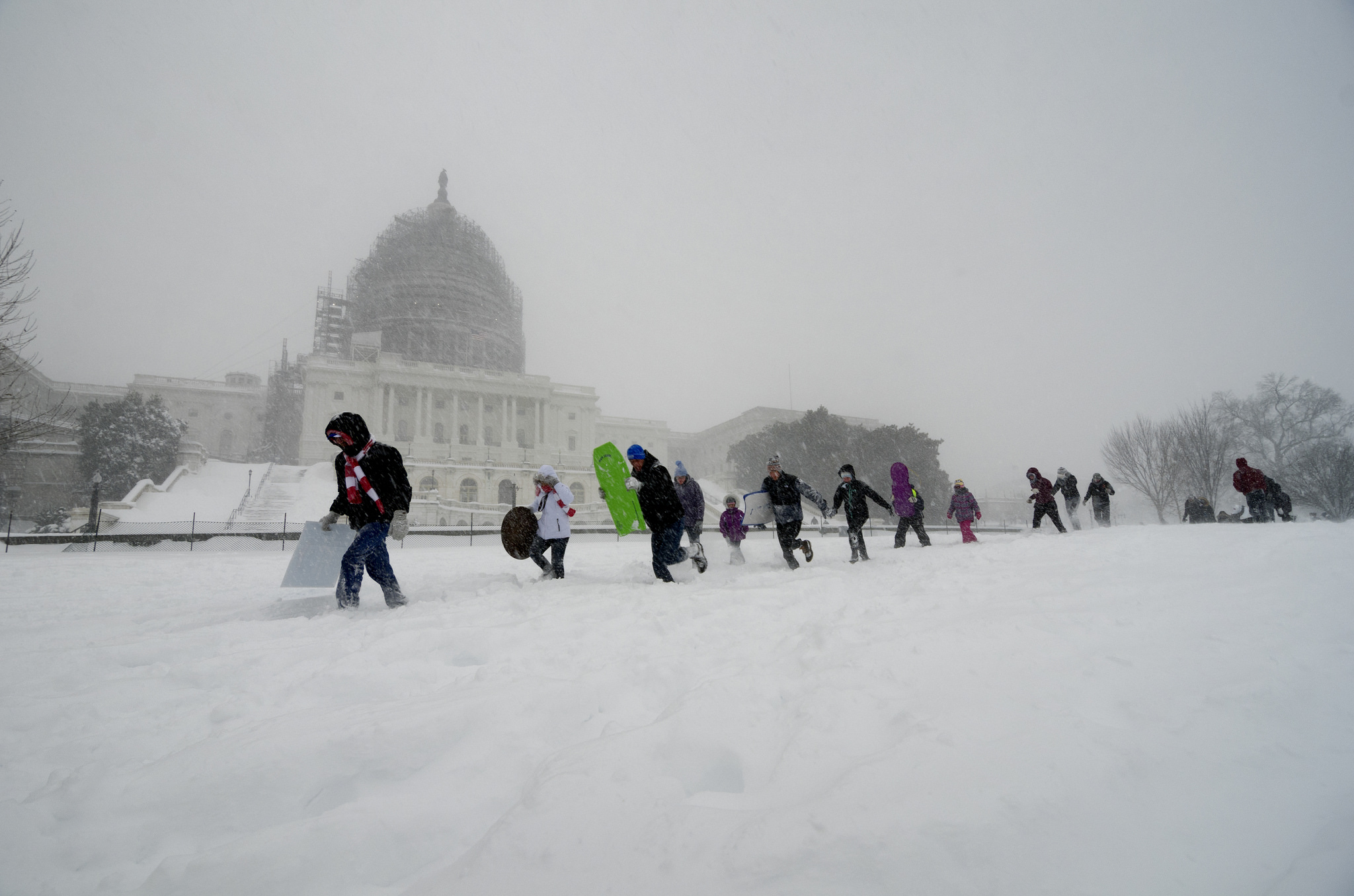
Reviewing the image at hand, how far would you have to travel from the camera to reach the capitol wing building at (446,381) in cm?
4681

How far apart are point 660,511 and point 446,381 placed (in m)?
50.0

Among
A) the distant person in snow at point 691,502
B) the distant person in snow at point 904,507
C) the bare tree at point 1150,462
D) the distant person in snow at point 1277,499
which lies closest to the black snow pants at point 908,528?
the distant person in snow at point 904,507

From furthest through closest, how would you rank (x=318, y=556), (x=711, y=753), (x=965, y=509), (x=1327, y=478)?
(x=1327, y=478) → (x=965, y=509) → (x=318, y=556) → (x=711, y=753)

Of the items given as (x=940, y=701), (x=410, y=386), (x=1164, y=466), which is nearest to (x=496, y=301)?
(x=410, y=386)

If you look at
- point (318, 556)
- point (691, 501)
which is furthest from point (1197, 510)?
point (318, 556)

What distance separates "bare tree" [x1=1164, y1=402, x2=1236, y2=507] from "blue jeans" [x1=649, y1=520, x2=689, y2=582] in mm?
30145

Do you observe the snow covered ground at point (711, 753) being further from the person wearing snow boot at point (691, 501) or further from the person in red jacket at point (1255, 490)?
the person in red jacket at point (1255, 490)

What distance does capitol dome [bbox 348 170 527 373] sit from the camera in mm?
58094

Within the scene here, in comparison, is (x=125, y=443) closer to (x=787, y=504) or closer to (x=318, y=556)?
(x=318, y=556)

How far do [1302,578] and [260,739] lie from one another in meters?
5.69

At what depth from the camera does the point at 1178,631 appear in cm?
271

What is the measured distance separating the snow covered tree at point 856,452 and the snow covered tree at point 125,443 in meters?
36.9

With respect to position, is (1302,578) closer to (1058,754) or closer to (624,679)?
(1058,754)

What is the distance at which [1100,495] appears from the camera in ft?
37.5
